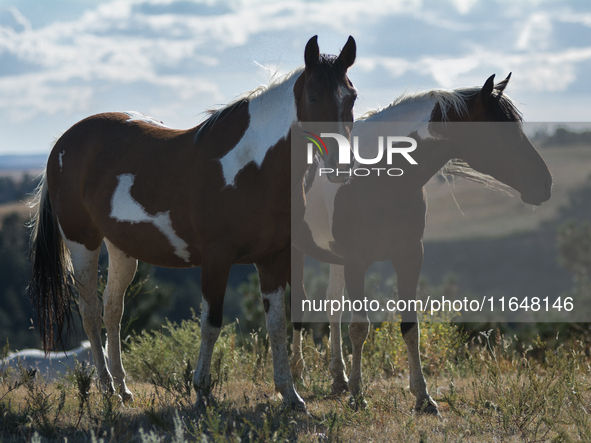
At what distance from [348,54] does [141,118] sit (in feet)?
8.31

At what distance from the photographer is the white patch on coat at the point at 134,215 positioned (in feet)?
15.0

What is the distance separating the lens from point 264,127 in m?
4.29

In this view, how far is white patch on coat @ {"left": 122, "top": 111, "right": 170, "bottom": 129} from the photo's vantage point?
18.1 ft

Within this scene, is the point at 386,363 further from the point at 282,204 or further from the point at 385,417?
the point at 282,204

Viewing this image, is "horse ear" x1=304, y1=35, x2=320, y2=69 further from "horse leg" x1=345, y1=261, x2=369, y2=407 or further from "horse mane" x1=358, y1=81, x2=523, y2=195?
"horse leg" x1=345, y1=261, x2=369, y2=407

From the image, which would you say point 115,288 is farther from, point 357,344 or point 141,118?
point 357,344

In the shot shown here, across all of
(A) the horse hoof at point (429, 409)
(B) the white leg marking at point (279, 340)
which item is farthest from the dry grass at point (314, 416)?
(B) the white leg marking at point (279, 340)

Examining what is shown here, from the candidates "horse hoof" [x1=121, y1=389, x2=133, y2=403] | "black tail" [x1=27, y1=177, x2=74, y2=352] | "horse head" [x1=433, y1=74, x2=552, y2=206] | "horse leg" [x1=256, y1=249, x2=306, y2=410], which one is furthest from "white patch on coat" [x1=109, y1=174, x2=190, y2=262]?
"horse head" [x1=433, y1=74, x2=552, y2=206]

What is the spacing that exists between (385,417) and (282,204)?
1.77 meters

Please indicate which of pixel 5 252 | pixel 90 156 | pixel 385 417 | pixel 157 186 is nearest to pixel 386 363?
pixel 385 417

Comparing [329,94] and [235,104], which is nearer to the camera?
[329,94]

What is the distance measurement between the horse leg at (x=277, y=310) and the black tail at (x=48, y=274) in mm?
2171

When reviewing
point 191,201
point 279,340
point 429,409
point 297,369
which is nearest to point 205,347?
point 279,340

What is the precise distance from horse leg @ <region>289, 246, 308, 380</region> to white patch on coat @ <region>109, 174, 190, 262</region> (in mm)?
1597
